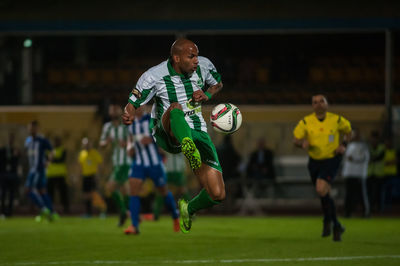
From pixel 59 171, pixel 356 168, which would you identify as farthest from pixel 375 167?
pixel 59 171

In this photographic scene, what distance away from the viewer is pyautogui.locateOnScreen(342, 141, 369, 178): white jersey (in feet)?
59.5

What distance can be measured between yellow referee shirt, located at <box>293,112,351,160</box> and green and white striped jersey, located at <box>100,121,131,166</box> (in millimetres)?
4447

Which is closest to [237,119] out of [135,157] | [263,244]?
[263,244]

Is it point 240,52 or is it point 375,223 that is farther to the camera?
point 240,52

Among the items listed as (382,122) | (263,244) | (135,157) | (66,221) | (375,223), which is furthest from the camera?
(382,122)

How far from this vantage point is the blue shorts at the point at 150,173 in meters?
12.9

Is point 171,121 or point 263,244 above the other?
point 171,121

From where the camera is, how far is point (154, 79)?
863 cm

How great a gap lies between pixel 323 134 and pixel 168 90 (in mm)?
3304

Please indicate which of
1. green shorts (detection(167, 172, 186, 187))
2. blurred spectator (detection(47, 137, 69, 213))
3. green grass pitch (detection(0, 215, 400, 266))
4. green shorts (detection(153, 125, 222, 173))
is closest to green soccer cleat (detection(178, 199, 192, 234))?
green grass pitch (detection(0, 215, 400, 266))

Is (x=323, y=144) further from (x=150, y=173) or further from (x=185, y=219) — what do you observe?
(x=185, y=219)

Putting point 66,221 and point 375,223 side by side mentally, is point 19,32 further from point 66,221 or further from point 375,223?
point 375,223

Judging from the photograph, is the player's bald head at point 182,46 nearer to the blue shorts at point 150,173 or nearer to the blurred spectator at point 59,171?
the blue shorts at point 150,173

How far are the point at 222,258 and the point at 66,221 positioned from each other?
28.7ft
